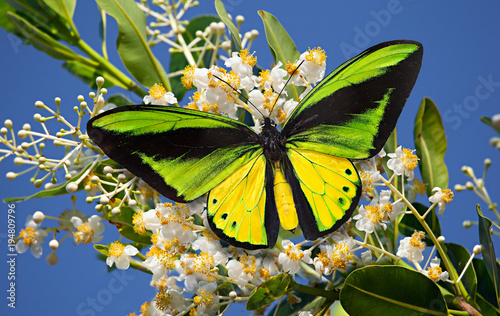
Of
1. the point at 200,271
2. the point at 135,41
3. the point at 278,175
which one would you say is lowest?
the point at 200,271

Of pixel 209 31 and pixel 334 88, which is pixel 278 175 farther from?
pixel 209 31

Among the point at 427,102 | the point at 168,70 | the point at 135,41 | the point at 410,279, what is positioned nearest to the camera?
the point at 410,279

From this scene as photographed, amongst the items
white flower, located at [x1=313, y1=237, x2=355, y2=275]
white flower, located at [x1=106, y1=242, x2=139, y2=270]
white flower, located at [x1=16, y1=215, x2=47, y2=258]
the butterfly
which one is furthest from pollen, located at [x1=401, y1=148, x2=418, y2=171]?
white flower, located at [x1=16, y1=215, x2=47, y2=258]

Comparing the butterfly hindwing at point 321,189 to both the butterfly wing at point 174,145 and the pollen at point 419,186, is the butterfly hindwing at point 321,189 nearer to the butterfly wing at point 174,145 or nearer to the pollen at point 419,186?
the butterfly wing at point 174,145

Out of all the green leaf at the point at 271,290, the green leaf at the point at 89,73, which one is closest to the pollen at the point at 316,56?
the green leaf at the point at 271,290

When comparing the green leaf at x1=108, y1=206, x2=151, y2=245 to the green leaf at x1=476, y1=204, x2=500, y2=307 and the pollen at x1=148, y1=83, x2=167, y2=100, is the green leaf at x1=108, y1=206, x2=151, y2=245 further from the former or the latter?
the green leaf at x1=476, y1=204, x2=500, y2=307

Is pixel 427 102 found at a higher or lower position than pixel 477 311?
higher

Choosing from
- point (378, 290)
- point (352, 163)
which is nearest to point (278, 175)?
point (352, 163)
